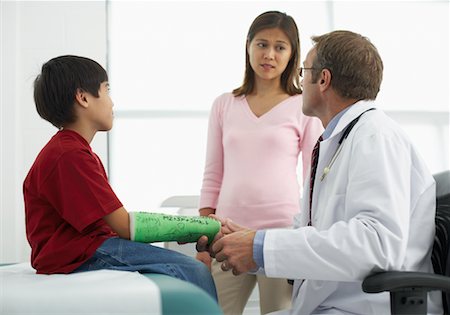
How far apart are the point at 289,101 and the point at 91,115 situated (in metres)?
0.85

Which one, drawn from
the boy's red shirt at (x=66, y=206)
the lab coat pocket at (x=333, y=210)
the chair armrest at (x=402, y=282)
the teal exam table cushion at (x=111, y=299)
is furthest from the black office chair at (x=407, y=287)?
the boy's red shirt at (x=66, y=206)

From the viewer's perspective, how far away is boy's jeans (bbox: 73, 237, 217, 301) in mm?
1429

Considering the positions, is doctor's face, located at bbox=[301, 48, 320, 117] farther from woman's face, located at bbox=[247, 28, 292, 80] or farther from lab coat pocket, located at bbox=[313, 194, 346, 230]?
woman's face, located at bbox=[247, 28, 292, 80]

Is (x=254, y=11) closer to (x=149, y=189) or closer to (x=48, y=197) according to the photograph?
(x=149, y=189)

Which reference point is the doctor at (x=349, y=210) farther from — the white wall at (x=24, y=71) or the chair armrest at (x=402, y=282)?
the white wall at (x=24, y=71)

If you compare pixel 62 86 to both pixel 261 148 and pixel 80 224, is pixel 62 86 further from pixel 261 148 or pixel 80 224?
pixel 261 148

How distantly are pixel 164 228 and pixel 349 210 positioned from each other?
18.3 inches

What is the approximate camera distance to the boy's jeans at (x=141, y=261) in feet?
4.69

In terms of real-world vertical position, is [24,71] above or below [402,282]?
above

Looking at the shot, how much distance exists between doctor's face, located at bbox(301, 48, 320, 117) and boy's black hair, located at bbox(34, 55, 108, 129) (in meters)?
0.59

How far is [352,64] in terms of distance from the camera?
164 centimetres

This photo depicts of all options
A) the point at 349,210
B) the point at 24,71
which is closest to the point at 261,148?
the point at 349,210

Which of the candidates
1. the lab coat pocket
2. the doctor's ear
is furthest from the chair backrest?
the doctor's ear

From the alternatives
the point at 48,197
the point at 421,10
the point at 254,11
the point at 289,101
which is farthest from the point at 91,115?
the point at 421,10
